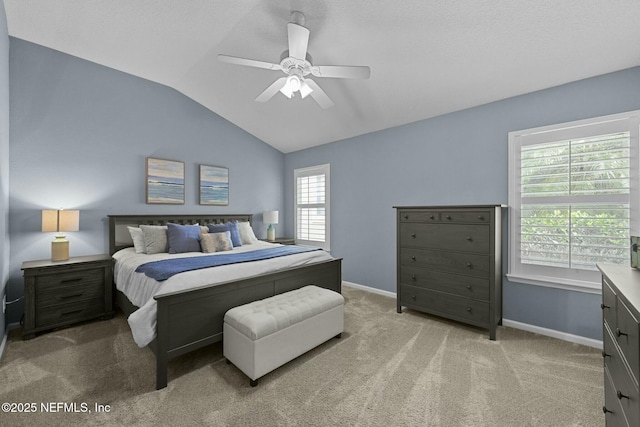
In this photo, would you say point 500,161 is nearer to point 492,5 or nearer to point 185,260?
point 492,5

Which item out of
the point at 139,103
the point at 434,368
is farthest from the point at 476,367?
the point at 139,103

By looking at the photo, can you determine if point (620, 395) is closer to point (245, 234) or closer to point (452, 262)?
point (452, 262)

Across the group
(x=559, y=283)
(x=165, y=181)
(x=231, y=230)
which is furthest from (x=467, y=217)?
(x=165, y=181)

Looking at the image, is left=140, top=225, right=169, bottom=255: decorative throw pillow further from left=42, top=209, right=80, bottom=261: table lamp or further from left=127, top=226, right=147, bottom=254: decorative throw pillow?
left=42, top=209, right=80, bottom=261: table lamp

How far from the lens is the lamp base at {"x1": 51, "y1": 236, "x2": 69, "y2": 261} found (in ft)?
10.1

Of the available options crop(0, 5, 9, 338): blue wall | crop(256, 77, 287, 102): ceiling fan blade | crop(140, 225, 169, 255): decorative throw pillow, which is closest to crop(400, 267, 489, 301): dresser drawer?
crop(256, 77, 287, 102): ceiling fan blade

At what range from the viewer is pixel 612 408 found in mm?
1290

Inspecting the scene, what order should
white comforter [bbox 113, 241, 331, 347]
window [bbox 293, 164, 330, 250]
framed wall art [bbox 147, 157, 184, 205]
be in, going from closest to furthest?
white comforter [bbox 113, 241, 331, 347]
framed wall art [bbox 147, 157, 184, 205]
window [bbox 293, 164, 330, 250]

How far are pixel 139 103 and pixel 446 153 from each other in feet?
14.1

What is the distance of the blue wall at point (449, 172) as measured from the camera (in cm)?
266

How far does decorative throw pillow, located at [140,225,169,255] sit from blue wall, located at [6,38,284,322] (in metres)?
0.61

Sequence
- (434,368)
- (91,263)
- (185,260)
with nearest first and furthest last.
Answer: (434,368)
(185,260)
(91,263)

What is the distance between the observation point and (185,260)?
104 inches

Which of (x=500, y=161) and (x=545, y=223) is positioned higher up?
(x=500, y=161)
